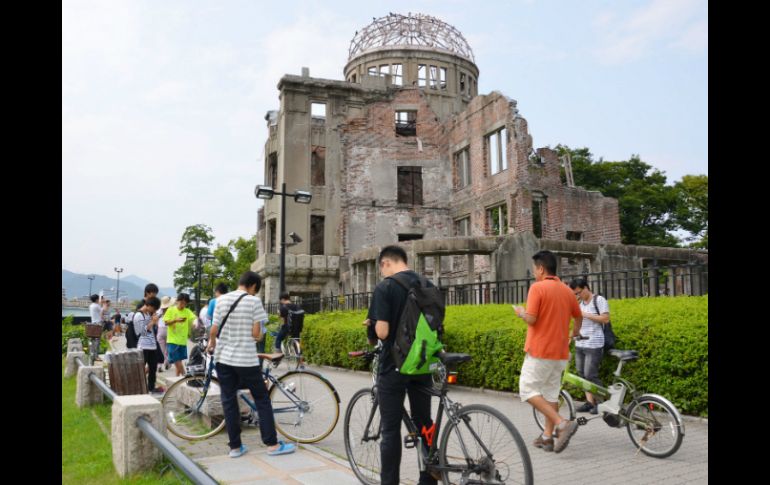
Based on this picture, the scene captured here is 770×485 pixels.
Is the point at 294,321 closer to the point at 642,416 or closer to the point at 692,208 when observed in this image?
the point at 642,416

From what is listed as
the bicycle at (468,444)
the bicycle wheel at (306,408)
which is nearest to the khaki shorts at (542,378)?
the bicycle at (468,444)

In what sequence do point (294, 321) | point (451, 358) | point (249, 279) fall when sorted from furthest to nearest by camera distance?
point (294, 321) → point (249, 279) → point (451, 358)

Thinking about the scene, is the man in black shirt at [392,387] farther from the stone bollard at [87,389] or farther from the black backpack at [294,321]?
the black backpack at [294,321]

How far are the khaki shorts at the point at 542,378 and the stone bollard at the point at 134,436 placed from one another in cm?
352

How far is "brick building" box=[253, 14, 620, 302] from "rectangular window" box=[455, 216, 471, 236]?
0.08 meters

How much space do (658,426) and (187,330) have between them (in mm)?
8897

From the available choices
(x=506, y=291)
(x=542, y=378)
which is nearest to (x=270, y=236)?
(x=506, y=291)

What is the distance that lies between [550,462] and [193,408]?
4.25 m

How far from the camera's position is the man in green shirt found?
1221 cm

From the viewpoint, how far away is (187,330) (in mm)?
12523

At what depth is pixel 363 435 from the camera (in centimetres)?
572

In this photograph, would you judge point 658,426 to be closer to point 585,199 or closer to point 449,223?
point 585,199

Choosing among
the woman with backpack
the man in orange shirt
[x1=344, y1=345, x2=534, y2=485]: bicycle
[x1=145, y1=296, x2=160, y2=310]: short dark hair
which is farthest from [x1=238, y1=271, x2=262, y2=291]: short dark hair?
[x1=145, y1=296, x2=160, y2=310]: short dark hair
